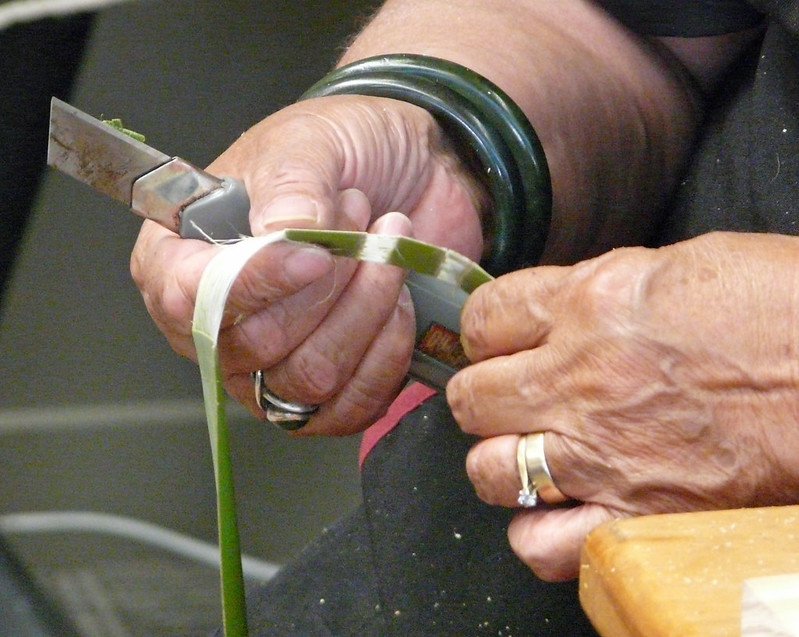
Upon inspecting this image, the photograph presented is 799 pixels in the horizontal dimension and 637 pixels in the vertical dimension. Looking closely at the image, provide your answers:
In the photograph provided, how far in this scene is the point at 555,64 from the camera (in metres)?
0.67

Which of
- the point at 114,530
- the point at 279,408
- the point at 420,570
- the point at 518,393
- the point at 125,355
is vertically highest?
the point at 518,393

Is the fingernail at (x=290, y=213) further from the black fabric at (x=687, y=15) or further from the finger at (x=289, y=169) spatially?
the black fabric at (x=687, y=15)

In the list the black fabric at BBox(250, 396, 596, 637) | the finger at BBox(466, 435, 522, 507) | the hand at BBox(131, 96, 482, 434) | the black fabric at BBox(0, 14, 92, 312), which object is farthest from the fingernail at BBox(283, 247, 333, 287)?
the black fabric at BBox(0, 14, 92, 312)

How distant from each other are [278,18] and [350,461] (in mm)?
672

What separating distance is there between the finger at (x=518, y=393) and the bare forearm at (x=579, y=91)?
236 millimetres

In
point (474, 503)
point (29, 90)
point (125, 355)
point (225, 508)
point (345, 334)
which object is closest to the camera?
point (225, 508)

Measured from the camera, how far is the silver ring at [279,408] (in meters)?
0.54

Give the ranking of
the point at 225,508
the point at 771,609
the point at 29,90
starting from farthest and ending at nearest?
the point at 29,90
the point at 225,508
the point at 771,609

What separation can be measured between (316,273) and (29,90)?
71 cm

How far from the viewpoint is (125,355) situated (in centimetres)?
138

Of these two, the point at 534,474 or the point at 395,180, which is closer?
the point at 534,474

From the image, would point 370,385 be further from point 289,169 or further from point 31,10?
point 31,10

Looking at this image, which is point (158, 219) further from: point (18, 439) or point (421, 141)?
point (18, 439)

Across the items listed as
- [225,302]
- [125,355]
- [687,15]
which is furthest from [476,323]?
[125,355]
